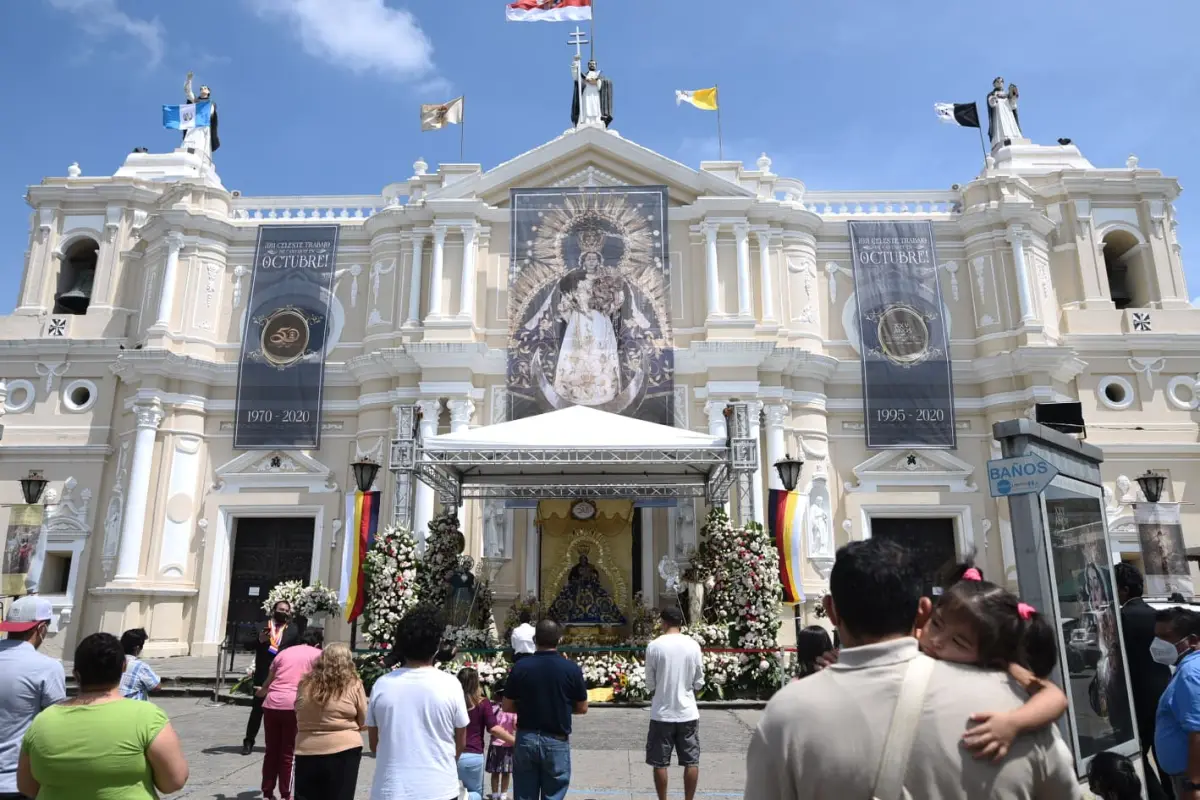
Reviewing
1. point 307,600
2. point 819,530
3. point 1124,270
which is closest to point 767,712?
point 307,600

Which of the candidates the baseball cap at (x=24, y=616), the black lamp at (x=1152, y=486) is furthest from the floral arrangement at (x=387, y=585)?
Answer: the black lamp at (x=1152, y=486)

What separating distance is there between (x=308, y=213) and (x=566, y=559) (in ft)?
45.3

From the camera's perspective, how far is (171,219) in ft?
70.4

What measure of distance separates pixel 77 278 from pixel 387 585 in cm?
1604

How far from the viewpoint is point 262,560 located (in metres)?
20.5

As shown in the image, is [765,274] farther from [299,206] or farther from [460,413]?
[299,206]

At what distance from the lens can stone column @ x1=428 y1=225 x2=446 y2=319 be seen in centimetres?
2069

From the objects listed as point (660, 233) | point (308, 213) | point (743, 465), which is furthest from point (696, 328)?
point (308, 213)

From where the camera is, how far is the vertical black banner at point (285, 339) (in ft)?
68.1

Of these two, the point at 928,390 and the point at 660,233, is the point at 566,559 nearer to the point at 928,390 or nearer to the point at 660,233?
the point at 660,233

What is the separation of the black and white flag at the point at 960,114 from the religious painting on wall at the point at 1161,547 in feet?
39.4

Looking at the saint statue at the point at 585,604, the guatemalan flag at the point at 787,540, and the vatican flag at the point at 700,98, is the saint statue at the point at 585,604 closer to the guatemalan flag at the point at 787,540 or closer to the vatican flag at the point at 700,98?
the guatemalan flag at the point at 787,540

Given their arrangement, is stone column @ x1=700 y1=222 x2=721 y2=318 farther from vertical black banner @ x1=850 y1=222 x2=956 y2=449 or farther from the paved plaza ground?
the paved plaza ground

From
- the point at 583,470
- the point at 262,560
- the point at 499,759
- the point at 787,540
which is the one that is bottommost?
the point at 499,759
